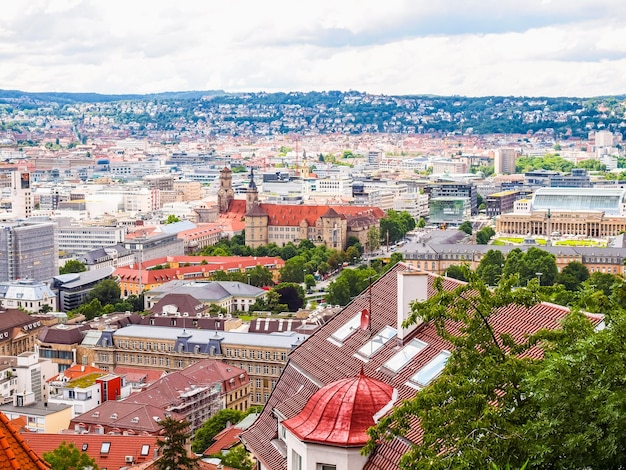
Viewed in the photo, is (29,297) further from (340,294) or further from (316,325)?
(316,325)

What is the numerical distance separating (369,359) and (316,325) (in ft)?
145

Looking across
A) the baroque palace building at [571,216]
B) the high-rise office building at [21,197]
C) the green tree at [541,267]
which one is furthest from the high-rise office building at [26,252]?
the baroque palace building at [571,216]

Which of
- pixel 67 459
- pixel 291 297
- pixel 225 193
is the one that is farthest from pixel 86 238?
pixel 67 459

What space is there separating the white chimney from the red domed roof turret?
2.29 m

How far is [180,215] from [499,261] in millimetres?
65695

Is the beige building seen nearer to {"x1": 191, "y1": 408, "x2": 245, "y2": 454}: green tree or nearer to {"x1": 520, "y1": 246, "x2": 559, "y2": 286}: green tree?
{"x1": 191, "y1": 408, "x2": 245, "y2": 454}: green tree

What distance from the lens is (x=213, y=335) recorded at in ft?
197

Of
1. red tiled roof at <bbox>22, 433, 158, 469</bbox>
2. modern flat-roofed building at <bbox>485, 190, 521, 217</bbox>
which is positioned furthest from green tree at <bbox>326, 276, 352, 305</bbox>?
modern flat-roofed building at <bbox>485, 190, 521, 217</bbox>

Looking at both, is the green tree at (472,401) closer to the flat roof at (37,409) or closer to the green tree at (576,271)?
the flat roof at (37,409)

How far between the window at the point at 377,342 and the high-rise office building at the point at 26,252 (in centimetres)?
8465

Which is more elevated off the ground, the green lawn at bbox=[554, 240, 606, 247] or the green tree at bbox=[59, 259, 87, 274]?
the green lawn at bbox=[554, 240, 606, 247]

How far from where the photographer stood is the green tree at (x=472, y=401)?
427 inches

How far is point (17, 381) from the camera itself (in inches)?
2084

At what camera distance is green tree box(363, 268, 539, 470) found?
35.6ft
